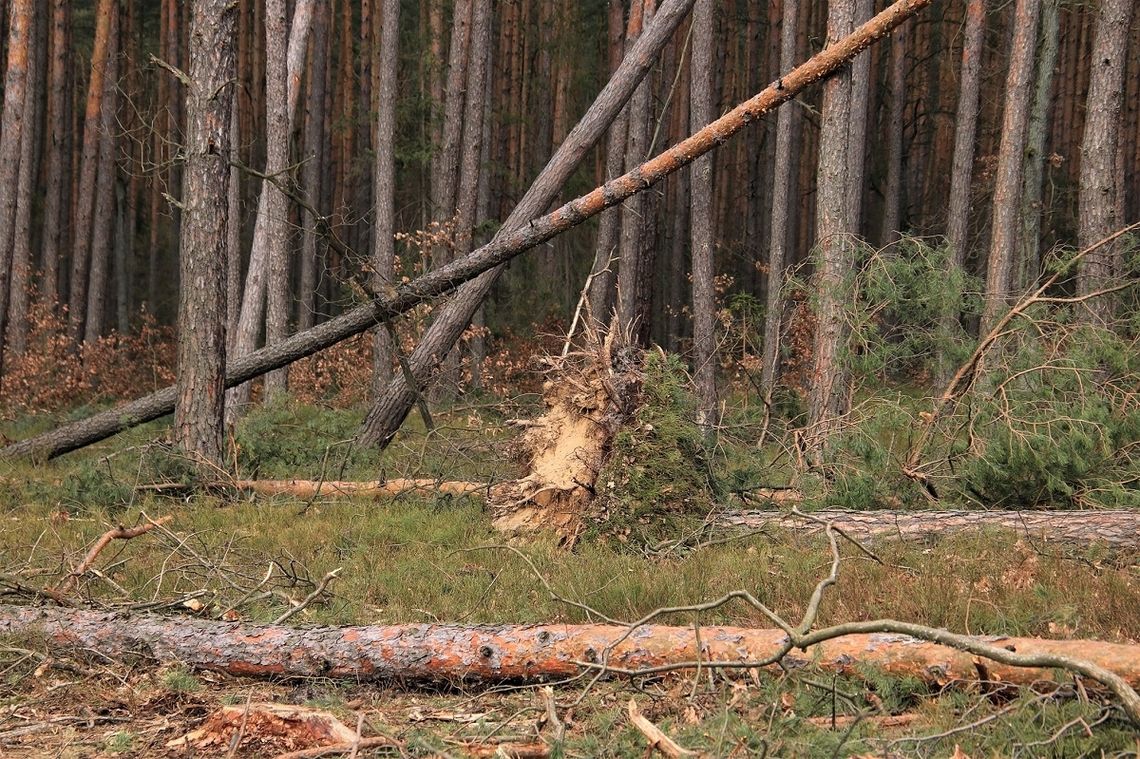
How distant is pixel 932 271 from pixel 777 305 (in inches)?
86.5

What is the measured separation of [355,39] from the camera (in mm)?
27719

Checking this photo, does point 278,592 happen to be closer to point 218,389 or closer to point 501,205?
point 218,389

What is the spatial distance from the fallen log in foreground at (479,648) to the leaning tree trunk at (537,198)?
6240 millimetres

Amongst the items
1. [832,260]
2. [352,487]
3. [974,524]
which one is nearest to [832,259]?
[832,260]

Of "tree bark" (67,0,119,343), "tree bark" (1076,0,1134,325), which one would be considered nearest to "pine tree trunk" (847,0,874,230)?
"tree bark" (1076,0,1134,325)

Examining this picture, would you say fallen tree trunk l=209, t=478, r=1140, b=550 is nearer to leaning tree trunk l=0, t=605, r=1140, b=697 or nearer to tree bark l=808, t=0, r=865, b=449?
tree bark l=808, t=0, r=865, b=449

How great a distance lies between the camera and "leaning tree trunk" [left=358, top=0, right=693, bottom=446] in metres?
11.9

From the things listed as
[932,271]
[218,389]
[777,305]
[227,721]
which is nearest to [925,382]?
[777,305]

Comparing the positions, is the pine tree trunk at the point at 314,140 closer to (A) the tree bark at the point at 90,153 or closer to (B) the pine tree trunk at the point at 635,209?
(A) the tree bark at the point at 90,153

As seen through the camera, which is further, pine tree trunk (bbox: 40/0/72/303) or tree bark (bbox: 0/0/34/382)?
pine tree trunk (bbox: 40/0/72/303)

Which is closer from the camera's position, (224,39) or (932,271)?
(932,271)

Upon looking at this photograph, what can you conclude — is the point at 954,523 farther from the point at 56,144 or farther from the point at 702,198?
the point at 56,144

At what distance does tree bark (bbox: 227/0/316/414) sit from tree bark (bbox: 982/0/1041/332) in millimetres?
9575

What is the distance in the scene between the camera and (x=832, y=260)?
377 inches
